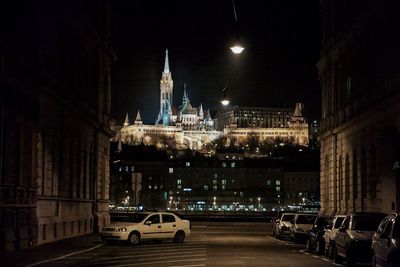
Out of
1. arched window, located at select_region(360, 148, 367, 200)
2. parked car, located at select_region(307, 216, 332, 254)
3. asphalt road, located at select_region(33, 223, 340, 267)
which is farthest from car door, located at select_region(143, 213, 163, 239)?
arched window, located at select_region(360, 148, 367, 200)

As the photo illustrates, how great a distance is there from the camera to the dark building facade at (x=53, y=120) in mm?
29703

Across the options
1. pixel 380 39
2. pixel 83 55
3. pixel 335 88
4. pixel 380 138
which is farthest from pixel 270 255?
pixel 335 88

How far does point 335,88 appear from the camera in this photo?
54281 mm

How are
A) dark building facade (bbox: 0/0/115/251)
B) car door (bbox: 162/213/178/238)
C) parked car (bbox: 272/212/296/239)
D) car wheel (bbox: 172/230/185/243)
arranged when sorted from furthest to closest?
1. parked car (bbox: 272/212/296/239)
2. car wheel (bbox: 172/230/185/243)
3. car door (bbox: 162/213/178/238)
4. dark building facade (bbox: 0/0/115/251)

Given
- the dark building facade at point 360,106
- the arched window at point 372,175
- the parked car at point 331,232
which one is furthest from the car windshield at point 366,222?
the arched window at point 372,175

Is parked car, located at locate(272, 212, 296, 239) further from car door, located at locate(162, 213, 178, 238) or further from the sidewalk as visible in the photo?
the sidewalk

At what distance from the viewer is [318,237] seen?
31.7 m

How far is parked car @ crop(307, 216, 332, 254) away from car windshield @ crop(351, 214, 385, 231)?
542 centimetres

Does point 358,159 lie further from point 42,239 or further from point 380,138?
point 42,239

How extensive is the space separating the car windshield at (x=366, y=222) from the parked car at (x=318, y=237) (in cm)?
542

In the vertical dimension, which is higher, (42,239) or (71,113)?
(71,113)

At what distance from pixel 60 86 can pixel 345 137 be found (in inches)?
788

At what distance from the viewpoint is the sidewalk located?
25.1 meters

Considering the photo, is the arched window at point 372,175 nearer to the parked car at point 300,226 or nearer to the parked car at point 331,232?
the parked car at point 300,226
